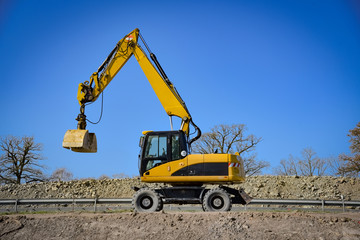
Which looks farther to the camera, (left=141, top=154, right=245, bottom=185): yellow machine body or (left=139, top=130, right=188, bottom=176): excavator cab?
(left=139, top=130, right=188, bottom=176): excavator cab

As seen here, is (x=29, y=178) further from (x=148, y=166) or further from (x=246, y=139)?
(x=148, y=166)

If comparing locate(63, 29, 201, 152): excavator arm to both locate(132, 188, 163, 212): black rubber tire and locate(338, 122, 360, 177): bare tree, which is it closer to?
locate(132, 188, 163, 212): black rubber tire

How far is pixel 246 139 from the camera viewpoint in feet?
104

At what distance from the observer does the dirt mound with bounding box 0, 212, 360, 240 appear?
7.35m

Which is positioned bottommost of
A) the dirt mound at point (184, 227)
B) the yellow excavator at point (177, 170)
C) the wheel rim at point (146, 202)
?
the dirt mound at point (184, 227)

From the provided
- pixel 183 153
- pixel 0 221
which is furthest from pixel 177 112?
pixel 0 221

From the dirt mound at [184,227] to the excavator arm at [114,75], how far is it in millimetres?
3226

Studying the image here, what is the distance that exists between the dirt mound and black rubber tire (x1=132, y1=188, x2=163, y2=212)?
1.70 meters

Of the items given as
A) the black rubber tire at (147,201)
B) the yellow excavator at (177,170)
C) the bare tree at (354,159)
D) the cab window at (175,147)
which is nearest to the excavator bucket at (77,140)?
the yellow excavator at (177,170)

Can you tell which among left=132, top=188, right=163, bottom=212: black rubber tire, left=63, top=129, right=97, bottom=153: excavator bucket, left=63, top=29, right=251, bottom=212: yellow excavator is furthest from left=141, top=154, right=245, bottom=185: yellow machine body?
left=63, top=129, right=97, bottom=153: excavator bucket

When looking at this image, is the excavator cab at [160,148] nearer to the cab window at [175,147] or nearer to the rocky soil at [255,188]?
the cab window at [175,147]

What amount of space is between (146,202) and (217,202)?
7.81 feet

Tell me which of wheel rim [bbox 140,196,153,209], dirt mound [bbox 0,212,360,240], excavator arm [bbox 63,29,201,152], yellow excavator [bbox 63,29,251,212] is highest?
excavator arm [bbox 63,29,201,152]

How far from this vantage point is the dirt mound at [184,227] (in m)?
7.35
